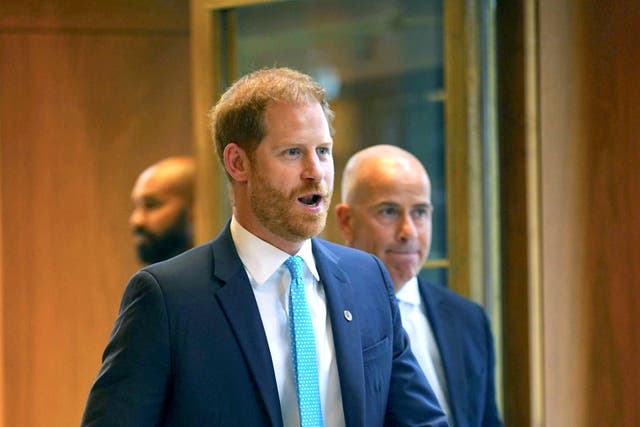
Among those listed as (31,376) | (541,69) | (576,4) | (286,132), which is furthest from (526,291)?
(31,376)

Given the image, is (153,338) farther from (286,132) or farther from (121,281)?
(121,281)

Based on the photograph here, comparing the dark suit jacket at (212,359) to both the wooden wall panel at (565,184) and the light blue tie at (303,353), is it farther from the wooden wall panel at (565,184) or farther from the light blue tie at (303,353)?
the wooden wall panel at (565,184)

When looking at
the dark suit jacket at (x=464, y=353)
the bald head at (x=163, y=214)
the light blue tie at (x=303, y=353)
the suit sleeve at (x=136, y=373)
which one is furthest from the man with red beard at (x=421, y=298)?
the suit sleeve at (x=136, y=373)

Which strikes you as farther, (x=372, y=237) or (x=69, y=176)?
(x=69, y=176)

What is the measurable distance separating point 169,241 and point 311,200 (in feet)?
6.60

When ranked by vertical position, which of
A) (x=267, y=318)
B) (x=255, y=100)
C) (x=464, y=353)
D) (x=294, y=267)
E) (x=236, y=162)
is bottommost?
(x=464, y=353)

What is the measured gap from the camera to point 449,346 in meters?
3.15

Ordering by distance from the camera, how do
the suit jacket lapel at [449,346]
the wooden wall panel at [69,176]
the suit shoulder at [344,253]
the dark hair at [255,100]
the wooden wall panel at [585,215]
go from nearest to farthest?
the dark hair at [255,100], the suit shoulder at [344,253], the suit jacket lapel at [449,346], the wooden wall panel at [585,215], the wooden wall panel at [69,176]

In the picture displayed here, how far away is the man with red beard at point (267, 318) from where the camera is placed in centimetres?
215

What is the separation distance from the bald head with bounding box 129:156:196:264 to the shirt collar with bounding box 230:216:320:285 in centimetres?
189

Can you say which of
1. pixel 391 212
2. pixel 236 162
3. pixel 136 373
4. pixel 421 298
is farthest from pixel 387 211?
pixel 136 373

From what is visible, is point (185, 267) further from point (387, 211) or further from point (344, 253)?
point (387, 211)

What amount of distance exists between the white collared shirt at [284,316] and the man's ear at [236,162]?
0.11m

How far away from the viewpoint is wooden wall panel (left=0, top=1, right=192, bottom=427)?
4465 mm
